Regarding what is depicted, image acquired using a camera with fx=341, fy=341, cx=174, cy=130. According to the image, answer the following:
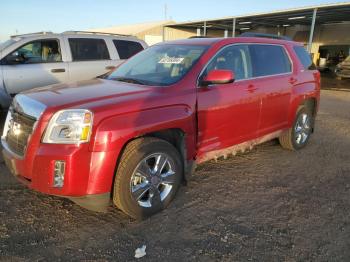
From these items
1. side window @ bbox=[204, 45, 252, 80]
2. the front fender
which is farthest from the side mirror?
the front fender

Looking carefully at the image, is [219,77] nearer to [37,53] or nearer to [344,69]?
[37,53]

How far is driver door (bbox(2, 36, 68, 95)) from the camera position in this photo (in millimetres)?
6570

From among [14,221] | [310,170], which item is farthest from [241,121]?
[14,221]

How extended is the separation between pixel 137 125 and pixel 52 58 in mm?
4764

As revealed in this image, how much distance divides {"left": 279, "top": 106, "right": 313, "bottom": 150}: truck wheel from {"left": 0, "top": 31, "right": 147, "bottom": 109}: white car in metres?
4.26

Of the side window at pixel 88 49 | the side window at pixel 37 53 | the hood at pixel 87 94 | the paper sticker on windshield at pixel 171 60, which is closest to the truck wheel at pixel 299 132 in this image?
the paper sticker on windshield at pixel 171 60

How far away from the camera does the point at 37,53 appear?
695 cm

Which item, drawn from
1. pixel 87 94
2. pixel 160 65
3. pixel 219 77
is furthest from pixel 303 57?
pixel 87 94

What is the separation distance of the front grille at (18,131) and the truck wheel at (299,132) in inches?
155

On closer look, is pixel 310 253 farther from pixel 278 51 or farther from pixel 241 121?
pixel 278 51

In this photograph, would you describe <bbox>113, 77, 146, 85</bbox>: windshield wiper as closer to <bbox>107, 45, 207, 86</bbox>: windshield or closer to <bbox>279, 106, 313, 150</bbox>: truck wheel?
<bbox>107, 45, 207, 86</bbox>: windshield

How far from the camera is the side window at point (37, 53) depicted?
6.64 m

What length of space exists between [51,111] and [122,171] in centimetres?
82

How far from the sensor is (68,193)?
296 cm
